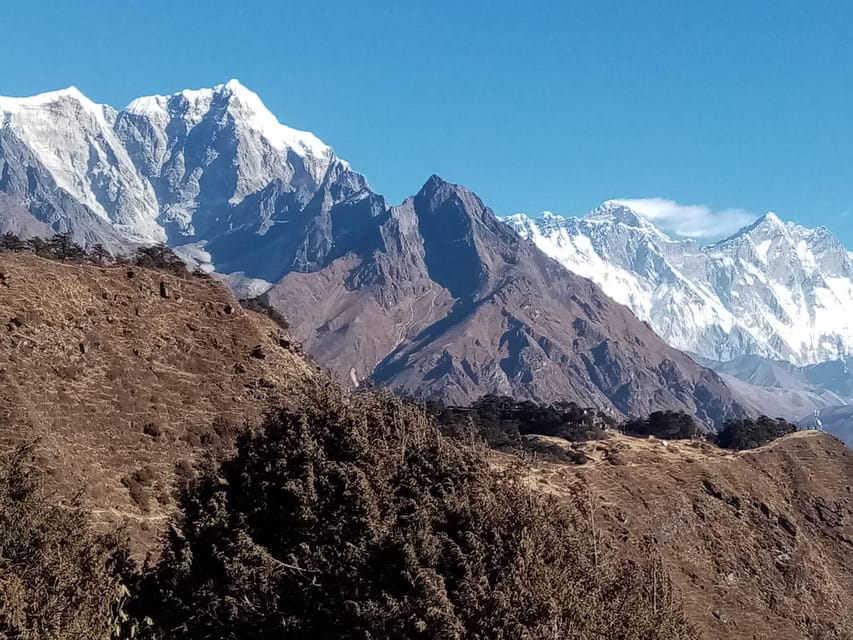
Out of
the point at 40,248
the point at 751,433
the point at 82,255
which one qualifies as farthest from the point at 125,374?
the point at 751,433

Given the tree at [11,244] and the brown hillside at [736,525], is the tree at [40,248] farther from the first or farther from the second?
the brown hillside at [736,525]

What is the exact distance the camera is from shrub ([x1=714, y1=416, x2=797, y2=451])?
235 ft

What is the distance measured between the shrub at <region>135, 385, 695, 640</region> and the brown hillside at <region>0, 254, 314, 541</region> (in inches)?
458

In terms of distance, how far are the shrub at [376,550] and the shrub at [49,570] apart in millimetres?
Answer: 1687

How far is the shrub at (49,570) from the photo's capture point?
12.9 metres

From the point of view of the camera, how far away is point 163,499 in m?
31.1

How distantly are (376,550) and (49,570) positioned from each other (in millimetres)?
5780

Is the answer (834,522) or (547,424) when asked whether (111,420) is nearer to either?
(834,522)

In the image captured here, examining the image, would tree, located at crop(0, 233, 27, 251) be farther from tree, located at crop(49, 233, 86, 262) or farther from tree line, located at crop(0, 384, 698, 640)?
tree line, located at crop(0, 384, 698, 640)

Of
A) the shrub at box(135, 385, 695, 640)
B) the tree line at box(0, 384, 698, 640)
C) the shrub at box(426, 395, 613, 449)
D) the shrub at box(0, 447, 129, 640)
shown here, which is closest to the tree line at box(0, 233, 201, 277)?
the shrub at box(426, 395, 613, 449)

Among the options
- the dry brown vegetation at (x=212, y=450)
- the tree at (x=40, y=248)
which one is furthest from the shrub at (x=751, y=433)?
the tree at (x=40, y=248)

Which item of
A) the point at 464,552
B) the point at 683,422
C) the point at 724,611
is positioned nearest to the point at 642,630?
the point at 464,552

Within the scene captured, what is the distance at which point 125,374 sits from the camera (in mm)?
37156

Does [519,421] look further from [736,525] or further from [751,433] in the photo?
[736,525]
